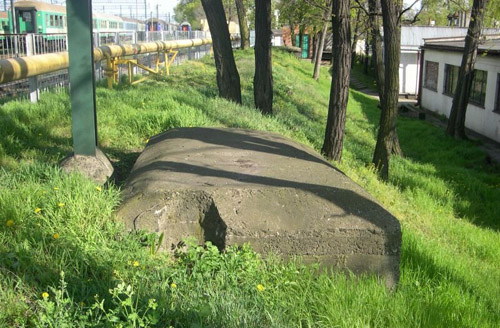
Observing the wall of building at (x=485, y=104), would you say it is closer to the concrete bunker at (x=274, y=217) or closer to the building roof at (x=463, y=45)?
the building roof at (x=463, y=45)

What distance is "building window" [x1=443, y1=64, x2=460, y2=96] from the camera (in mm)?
27141

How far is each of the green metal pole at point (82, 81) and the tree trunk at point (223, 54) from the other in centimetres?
653

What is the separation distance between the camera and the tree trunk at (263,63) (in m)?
13.6

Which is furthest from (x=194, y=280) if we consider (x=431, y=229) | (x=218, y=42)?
(x=218, y=42)

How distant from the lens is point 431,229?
9312mm

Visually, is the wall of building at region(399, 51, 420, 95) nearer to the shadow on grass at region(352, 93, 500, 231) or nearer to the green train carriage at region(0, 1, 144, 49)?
the shadow on grass at region(352, 93, 500, 231)

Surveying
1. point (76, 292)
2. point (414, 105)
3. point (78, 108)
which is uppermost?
point (78, 108)

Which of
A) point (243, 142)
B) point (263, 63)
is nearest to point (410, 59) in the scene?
point (263, 63)

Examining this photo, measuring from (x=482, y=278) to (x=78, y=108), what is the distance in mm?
4692

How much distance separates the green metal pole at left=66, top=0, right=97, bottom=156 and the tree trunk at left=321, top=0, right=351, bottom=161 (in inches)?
233

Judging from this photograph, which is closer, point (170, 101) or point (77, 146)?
point (77, 146)

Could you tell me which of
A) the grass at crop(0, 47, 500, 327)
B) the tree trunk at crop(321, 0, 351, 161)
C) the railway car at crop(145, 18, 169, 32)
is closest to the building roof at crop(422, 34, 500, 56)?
the tree trunk at crop(321, 0, 351, 161)

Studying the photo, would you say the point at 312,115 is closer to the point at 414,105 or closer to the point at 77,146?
the point at 77,146

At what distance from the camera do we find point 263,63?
45.0 ft
